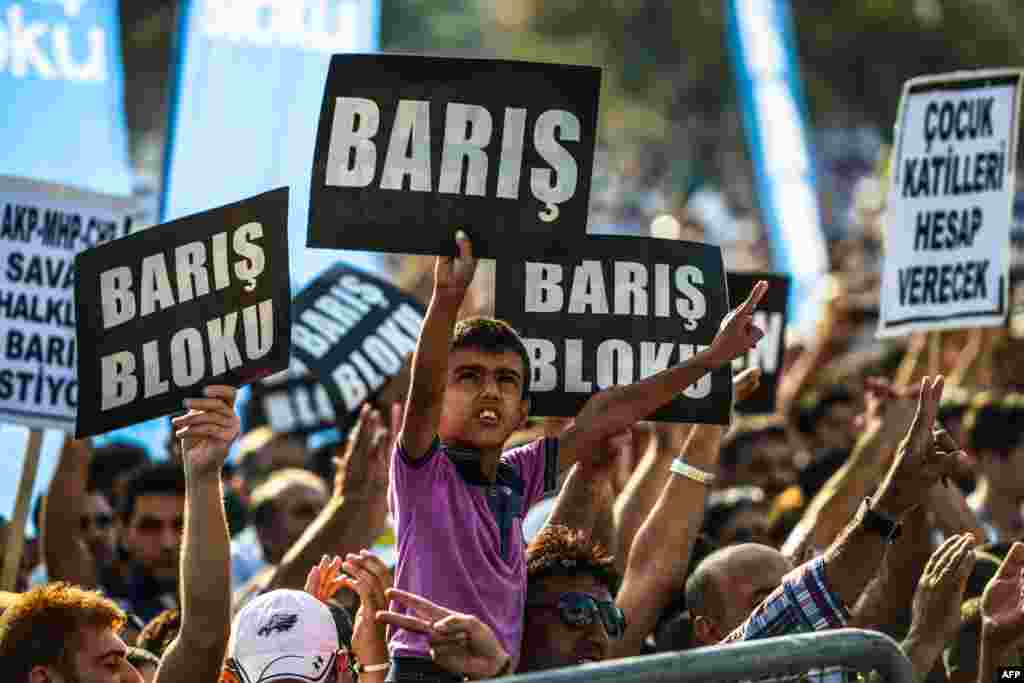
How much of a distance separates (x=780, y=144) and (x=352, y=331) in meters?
8.26

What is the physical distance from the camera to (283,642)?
14.7 feet

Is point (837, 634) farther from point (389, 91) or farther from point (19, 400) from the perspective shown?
point (19, 400)

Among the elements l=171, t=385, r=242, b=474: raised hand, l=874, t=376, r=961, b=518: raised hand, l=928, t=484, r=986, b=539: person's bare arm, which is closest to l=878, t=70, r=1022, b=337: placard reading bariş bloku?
l=928, t=484, r=986, b=539: person's bare arm

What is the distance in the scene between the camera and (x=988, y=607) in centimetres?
495

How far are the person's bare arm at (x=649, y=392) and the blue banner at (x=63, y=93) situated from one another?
4.52 m

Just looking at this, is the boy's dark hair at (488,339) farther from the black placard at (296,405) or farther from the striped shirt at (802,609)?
the black placard at (296,405)

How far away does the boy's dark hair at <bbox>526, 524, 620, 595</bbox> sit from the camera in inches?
195

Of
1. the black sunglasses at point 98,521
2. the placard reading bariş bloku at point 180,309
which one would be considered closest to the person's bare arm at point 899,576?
the placard reading bariş bloku at point 180,309

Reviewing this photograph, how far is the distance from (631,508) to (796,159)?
29.6ft

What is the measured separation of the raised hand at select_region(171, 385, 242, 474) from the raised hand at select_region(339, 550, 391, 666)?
40 centimetres

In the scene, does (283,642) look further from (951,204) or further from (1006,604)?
(951,204)

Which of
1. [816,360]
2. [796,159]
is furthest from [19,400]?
[796,159]

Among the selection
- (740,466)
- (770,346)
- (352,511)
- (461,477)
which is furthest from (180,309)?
(740,466)

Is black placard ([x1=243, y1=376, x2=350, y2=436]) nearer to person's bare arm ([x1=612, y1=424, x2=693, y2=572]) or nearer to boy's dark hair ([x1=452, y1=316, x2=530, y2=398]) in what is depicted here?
person's bare arm ([x1=612, y1=424, x2=693, y2=572])
